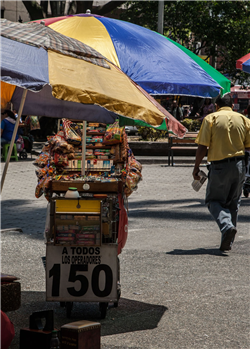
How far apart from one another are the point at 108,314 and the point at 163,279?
119 centimetres

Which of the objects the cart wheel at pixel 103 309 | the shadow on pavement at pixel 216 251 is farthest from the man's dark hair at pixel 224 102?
the cart wheel at pixel 103 309

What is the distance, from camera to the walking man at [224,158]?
692 centimetres

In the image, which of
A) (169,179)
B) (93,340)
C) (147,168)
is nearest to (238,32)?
(147,168)

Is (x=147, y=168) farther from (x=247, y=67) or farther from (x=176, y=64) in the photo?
(x=176, y=64)

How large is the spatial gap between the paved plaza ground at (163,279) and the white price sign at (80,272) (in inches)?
9.6

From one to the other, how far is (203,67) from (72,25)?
1.96 metres

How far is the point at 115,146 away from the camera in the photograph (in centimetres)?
530

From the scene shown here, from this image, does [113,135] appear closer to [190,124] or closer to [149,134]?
[149,134]

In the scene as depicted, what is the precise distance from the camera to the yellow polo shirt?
6.92 metres

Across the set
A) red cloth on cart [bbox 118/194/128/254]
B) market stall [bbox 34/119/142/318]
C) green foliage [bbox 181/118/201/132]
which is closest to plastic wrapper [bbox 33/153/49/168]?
market stall [bbox 34/119/142/318]

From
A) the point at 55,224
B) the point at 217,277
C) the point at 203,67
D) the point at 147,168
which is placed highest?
the point at 203,67

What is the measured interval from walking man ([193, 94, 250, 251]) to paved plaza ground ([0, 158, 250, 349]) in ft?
1.69

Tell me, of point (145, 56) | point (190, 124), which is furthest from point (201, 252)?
point (190, 124)

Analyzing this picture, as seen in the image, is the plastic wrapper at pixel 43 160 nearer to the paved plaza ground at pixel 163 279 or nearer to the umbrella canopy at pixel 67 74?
the umbrella canopy at pixel 67 74
